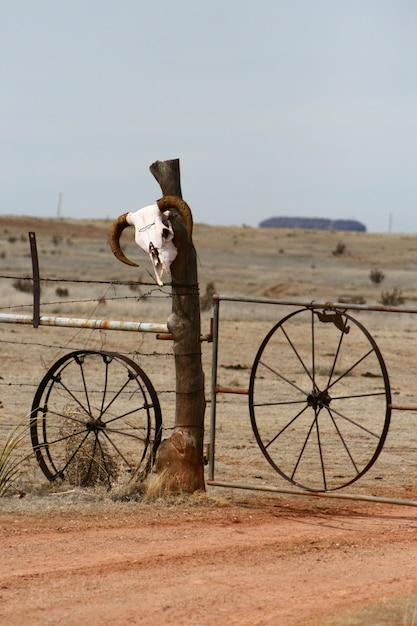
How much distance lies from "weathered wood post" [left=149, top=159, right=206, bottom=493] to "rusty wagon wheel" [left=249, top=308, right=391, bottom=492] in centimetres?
48

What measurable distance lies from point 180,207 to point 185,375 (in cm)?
133

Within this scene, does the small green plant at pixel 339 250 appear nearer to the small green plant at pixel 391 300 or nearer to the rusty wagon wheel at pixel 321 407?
the small green plant at pixel 391 300

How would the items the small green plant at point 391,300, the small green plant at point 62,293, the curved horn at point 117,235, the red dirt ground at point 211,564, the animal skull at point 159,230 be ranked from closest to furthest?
1. the red dirt ground at point 211,564
2. the animal skull at point 159,230
3. the curved horn at point 117,235
4. the small green plant at point 391,300
5. the small green plant at point 62,293

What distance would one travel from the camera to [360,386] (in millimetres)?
17656

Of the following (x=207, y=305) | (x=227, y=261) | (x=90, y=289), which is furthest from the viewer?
(x=227, y=261)

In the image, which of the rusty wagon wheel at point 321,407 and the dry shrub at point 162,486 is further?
the rusty wagon wheel at point 321,407

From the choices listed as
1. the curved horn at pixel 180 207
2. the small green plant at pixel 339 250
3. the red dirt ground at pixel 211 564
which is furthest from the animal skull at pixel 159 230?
the small green plant at pixel 339 250

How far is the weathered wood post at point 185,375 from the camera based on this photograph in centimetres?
857

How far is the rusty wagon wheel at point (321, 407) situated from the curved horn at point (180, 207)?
3.44ft

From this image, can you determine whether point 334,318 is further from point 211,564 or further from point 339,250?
point 339,250

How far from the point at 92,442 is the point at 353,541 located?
2608mm

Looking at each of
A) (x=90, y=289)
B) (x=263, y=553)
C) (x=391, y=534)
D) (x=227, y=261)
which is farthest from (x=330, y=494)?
(x=227, y=261)

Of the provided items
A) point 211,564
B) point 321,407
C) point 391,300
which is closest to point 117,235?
point 321,407

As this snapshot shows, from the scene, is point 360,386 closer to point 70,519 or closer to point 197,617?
point 70,519
